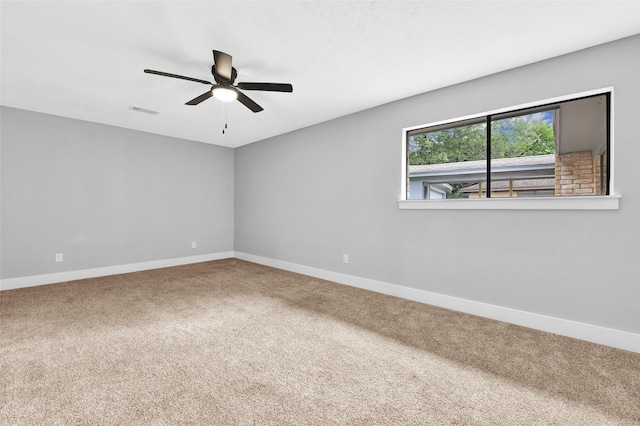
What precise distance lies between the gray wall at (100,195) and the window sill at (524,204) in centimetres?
411

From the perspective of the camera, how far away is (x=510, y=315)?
269 cm

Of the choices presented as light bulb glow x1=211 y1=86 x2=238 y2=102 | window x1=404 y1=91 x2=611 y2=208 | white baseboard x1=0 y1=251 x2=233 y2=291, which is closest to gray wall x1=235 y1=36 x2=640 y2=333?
window x1=404 y1=91 x2=611 y2=208

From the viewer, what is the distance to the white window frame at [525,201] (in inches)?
88.6

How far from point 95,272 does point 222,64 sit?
13.3ft

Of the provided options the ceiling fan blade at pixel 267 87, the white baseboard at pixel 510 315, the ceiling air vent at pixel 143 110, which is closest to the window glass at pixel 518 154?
the white baseboard at pixel 510 315

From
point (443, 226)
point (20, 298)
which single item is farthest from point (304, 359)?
point (20, 298)

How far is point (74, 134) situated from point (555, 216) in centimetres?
614

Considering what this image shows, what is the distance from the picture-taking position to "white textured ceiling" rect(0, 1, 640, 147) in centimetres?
191

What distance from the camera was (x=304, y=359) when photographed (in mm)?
2025

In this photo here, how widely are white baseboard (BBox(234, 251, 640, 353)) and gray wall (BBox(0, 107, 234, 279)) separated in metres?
3.10

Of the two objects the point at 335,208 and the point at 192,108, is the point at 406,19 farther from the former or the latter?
the point at 192,108

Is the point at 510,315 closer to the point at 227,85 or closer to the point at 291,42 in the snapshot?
the point at 291,42

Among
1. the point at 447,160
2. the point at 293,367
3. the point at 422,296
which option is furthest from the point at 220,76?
the point at 422,296

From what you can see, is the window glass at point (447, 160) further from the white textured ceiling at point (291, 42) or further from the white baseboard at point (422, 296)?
the white baseboard at point (422, 296)
